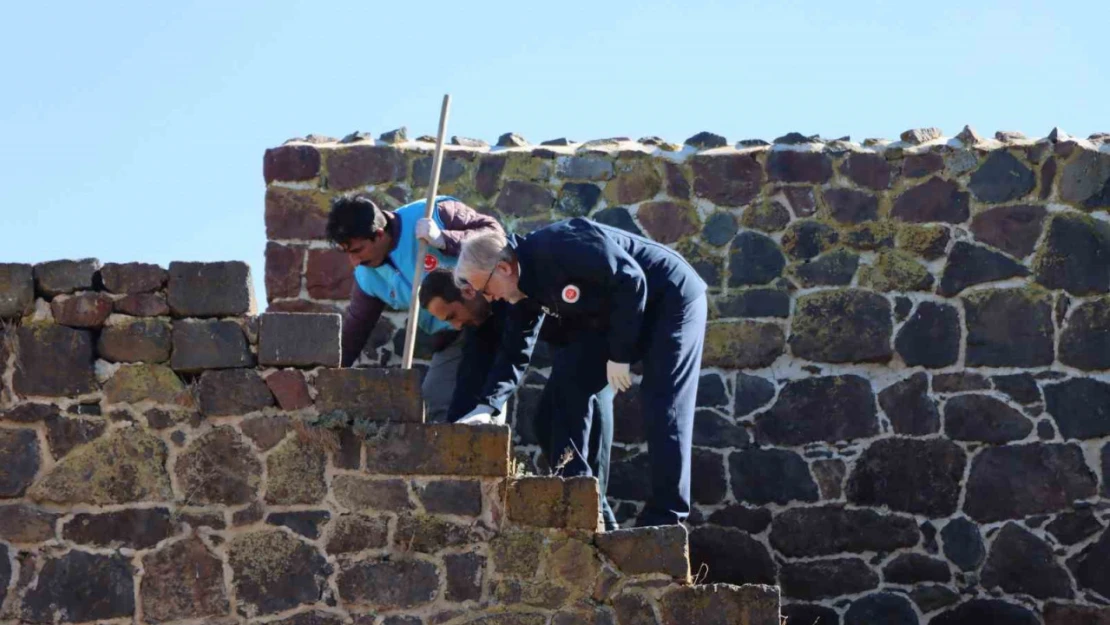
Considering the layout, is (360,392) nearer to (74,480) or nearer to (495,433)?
(495,433)

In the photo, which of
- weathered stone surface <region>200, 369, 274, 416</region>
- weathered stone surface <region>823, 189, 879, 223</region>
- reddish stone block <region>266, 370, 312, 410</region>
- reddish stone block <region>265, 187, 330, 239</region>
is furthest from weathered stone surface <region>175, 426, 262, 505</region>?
weathered stone surface <region>823, 189, 879, 223</region>

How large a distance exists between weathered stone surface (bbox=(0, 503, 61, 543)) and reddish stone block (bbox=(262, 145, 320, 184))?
2.82m

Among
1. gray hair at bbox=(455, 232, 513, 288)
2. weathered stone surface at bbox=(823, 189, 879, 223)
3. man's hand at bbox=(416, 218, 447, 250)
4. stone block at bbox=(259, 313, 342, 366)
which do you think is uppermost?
weathered stone surface at bbox=(823, 189, 879, 223)

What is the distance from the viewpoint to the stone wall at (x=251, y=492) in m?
8.00

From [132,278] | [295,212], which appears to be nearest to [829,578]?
[295,212]

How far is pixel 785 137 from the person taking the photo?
10359mm

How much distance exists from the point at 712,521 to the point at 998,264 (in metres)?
1.90

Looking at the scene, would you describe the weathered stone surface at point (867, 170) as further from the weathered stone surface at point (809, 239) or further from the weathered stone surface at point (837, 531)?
the weathered stone surface at point (837, 531)

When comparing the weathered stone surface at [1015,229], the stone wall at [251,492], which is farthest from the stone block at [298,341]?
the weathered stone surface at [1015,229]

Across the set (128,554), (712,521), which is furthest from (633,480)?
(128,554)

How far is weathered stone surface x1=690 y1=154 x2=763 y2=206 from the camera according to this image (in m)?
10.3

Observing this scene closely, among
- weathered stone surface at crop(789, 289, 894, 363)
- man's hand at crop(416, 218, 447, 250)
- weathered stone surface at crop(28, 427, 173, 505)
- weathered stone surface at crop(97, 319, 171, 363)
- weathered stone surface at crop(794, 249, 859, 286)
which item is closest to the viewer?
weathered stone surface at crop(28, 427, 173, 505)

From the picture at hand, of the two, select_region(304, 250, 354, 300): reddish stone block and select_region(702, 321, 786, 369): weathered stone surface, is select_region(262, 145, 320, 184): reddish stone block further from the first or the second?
select_region(702, 321, 786, 369): weathered stone surface

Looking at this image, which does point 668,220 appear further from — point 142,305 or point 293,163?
point 142,305
